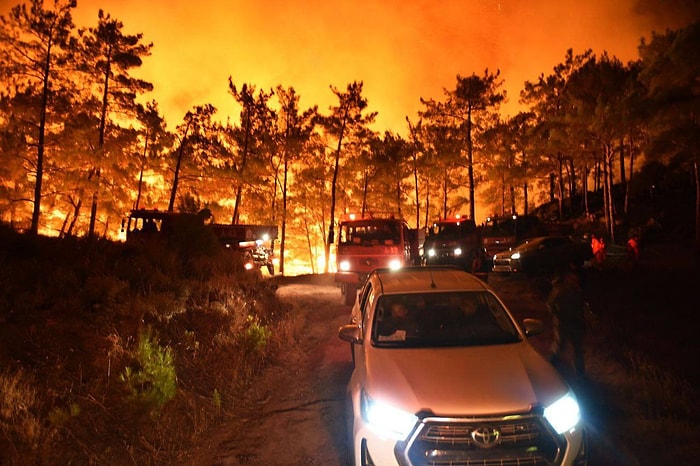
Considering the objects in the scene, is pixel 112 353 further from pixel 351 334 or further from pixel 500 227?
pixel 500 227

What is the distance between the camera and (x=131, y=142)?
26734 millimetres

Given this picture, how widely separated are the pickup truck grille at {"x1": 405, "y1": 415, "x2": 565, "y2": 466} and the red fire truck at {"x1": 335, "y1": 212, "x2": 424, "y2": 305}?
396 inches

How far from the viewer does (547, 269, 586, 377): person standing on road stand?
6.39 metres

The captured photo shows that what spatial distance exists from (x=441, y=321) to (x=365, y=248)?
903cm

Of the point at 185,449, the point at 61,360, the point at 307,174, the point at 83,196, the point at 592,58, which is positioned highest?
the point at 592,58

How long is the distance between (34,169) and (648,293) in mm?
27129

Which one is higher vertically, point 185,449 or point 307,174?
point 307,174

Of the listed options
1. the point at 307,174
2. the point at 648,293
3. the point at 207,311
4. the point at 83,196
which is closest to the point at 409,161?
the point at 307,174

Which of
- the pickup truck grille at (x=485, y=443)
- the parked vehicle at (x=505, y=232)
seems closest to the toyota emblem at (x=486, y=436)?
the pickup truck grille at (x=485, y=443)

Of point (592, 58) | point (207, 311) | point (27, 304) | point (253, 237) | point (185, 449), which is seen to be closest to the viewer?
point (185, 449)

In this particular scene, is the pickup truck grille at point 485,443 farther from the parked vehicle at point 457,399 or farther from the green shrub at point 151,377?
the green shrub at point 151,377

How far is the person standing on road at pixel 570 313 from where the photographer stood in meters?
6.39

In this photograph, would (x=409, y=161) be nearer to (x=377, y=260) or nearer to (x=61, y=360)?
(x=377, y=260)

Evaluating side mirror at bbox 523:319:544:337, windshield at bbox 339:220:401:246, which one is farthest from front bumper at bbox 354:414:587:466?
windshield at bbox 339:220:401:246
